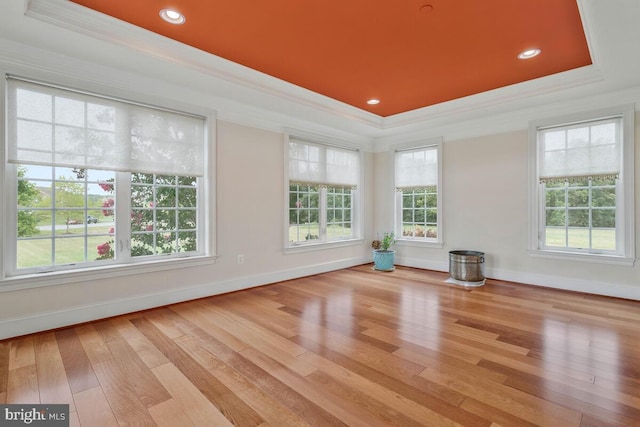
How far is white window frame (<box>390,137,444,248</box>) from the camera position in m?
5.45

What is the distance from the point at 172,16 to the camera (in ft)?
8.36

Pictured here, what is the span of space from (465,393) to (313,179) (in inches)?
153

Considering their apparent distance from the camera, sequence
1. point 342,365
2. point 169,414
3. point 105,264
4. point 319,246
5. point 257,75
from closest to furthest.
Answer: point 169,414, point 342,365, point 105,264, point 257,75, point 319,246

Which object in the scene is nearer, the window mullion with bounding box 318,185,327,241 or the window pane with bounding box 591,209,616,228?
the window pane with bounding box 591,209,616,228

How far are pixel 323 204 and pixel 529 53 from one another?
3447 mm

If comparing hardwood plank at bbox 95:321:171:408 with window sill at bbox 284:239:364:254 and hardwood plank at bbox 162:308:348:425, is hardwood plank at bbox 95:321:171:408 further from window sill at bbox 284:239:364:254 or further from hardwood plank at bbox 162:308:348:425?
window sill at bbox 284:239:364:254

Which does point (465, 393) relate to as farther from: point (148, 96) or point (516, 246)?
point (148, 96)

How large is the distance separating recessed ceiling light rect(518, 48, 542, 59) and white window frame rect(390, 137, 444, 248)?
2.23 meters

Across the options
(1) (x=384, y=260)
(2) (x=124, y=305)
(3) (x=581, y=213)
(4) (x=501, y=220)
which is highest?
(3) (x=581, y=213)

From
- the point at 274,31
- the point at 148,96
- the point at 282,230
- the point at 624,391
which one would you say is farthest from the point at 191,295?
the point at 624,391

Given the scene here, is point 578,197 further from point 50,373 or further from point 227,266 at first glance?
point 50,373

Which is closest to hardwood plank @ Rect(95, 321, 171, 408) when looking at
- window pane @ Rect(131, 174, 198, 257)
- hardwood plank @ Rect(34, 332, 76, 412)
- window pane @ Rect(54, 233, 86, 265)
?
hardwood plank @ Rect(34, 332, 76, 412)

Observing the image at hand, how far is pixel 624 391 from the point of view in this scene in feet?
6.31

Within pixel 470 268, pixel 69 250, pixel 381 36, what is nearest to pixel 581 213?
pixel 470 268
